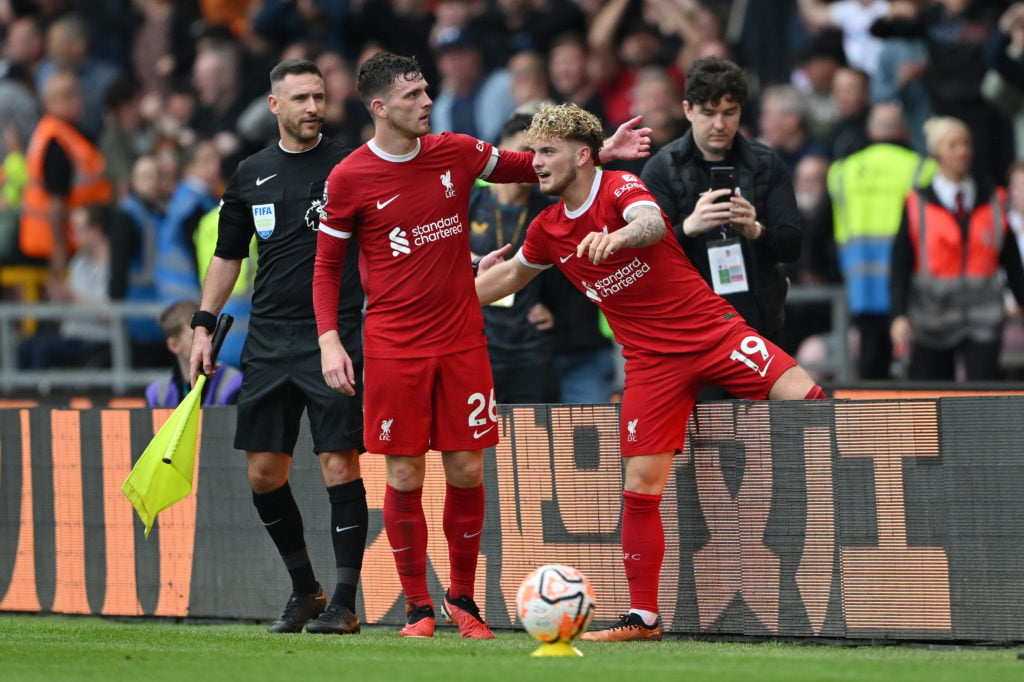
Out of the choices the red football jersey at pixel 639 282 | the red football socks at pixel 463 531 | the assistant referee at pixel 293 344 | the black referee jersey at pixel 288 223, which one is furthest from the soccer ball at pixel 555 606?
the black referee jersey at pixel 288 223

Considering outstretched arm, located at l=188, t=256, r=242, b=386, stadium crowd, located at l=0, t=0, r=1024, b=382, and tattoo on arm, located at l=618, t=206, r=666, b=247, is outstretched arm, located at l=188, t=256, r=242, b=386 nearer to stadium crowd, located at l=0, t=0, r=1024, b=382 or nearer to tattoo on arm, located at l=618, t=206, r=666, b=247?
stadium crowd, located at l=0, t=0, r=1024, b=382

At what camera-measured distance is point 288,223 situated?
29.7ft

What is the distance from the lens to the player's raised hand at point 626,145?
344 inches

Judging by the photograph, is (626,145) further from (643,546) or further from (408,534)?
(408,534)

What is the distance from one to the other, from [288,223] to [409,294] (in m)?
0.86

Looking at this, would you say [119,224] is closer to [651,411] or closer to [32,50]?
[32,50]

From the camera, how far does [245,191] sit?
29.9 ft

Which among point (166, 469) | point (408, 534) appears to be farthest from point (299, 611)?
point (166, 469)

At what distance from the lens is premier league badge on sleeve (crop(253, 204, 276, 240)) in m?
9.05

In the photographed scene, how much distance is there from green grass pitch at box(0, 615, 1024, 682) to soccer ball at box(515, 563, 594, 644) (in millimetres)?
139

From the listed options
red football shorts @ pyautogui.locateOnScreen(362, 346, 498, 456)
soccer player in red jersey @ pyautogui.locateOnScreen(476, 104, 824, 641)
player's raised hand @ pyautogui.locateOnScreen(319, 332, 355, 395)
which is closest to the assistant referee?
red football shorts @ pyautogui.locateOnScreen(362, 346, 498, 456)

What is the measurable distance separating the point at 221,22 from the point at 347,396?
10885 mm

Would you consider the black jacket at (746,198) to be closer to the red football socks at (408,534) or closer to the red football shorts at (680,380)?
the red football shorts at (680,380)

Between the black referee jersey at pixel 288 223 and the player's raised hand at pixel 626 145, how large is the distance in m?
1.34
